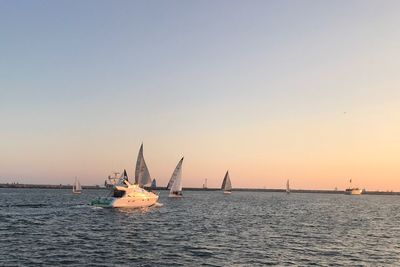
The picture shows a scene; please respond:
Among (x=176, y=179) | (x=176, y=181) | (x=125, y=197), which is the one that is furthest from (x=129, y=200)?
(x=176, y=181)

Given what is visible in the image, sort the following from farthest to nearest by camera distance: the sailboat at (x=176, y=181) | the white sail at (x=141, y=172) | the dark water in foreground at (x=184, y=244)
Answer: the sailboat at (x=176, y=181) → the white sail at (x=141, y=172) → the dark water in foreground at (x=184, y=244)

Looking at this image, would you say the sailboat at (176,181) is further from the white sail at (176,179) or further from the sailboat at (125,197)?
the sailboat at (125,197)

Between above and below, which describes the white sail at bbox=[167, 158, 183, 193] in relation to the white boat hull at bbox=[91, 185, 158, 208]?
above

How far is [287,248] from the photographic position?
40.4 metres

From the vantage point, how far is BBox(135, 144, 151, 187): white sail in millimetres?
98500

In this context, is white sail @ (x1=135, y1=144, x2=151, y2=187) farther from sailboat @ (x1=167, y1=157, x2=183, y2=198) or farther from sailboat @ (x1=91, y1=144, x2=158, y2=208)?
sailboat @ (x1=167, y1=157, x2=183, y2=198)

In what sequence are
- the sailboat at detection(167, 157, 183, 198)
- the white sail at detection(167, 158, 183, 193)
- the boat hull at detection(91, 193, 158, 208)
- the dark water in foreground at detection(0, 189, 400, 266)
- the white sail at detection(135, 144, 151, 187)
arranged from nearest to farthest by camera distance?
the dark water in foreground at detection(0, 189, 400, 266), the boat hull at detection(91, 193, 158, 208), the white sail at detection(135, 144, 151, 187), the white sail at detection(167, 158, 183, 193), the sailboat at detection(167, 157, 183, 198)

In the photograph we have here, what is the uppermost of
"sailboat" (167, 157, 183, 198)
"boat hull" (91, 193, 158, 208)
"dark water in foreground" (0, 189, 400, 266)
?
"sailboat" (167, 157, 183, 198)

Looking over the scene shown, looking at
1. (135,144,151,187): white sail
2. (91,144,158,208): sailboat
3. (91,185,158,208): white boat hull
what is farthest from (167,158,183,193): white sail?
(91,185,158,208): white boat hull

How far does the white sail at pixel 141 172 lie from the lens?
3878 inches

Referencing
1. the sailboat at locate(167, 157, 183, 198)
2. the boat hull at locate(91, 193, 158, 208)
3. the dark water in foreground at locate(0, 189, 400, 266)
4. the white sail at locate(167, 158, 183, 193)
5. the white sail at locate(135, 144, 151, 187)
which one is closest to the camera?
the dark water in foreground at locate(0, 189, 400, 266)

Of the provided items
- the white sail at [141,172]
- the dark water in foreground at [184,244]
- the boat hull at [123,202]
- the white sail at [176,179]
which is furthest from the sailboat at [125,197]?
the white sail at [176,179]

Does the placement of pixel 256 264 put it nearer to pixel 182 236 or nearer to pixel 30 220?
pixel 182 236

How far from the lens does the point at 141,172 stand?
99.0 meters
